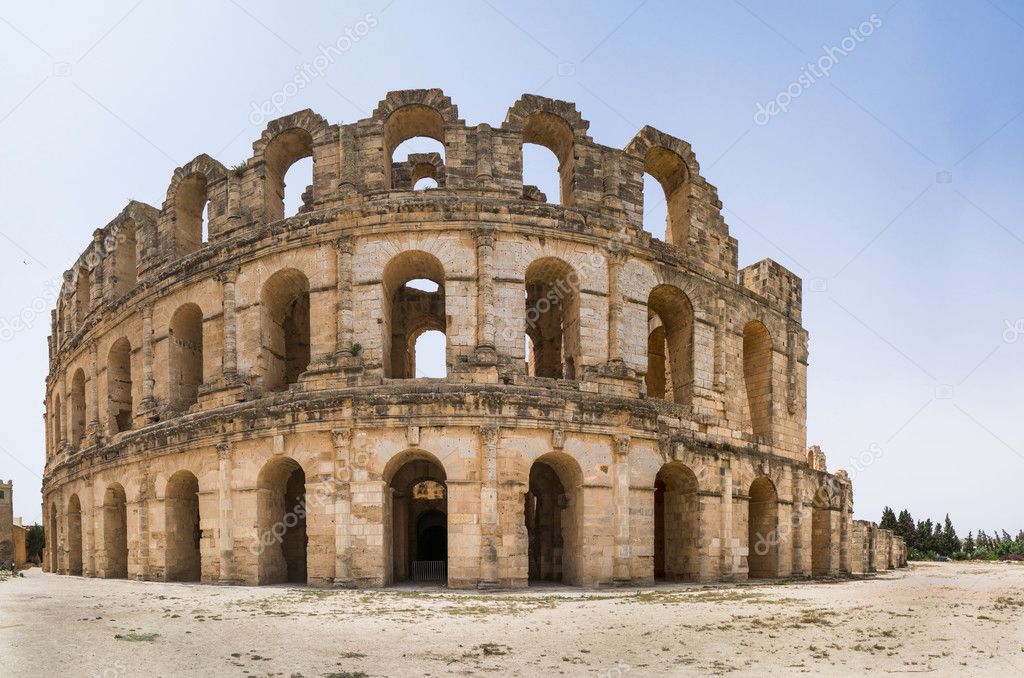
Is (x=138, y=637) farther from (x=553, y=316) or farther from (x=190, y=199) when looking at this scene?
(x=190, y=199)

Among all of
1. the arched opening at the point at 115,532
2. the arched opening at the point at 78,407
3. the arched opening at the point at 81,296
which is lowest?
the arched opening at the point at 115,532

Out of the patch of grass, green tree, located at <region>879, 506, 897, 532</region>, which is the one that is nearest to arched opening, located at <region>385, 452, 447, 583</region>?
the patch of grass

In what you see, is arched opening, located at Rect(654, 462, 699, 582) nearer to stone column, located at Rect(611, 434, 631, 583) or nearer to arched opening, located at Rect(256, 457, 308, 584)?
stone column, located at Rect(611, 434, 631, 583)

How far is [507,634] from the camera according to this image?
433 inches

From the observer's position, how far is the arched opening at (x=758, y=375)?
80.9 feet

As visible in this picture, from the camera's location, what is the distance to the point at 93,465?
83.9 feet

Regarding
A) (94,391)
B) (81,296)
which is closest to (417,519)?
(94,391)

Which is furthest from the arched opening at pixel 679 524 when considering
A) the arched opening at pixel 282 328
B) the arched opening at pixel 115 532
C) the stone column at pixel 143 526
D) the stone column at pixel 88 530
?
the stone column at pixel 88 530

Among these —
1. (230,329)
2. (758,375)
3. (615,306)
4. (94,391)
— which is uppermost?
(615,306)

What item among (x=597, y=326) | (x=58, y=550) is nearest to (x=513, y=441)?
(x=597, y=326)

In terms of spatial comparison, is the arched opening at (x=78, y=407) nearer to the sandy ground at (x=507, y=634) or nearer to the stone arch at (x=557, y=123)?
the sandy ground at (x=507, y=634)

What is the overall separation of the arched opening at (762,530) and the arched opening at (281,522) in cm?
1352

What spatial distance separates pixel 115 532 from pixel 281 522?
8.75 m

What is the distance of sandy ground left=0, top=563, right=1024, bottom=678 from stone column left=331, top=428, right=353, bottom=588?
1.36 meters
